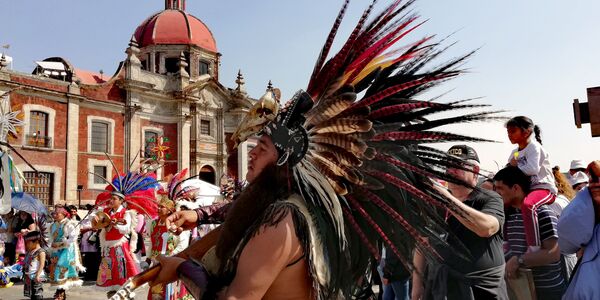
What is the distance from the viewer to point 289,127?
6.34 ft

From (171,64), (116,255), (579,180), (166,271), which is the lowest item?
(116,255)

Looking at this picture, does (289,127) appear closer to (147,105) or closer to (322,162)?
(322,162)

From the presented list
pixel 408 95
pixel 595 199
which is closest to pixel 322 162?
pixel 408 95

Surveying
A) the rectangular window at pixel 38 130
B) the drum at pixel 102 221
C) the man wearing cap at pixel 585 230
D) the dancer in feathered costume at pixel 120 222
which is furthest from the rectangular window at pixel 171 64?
the man wearing cap at pixel 585 230

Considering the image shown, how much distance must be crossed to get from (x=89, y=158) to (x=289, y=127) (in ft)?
87.7

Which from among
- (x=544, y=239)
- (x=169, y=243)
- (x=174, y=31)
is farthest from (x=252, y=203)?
(x=174, y=31)

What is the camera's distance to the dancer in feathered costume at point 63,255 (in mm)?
8500

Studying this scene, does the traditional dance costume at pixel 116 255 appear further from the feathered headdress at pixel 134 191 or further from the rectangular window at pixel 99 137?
the rectangular window at pixel 99 137

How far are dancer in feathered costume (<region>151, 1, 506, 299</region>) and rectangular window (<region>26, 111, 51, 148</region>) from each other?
25.5 m

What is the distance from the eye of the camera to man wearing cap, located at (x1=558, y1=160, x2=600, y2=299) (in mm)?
2867

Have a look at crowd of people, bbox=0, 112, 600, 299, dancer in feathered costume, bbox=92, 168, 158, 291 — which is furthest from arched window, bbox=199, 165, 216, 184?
crowd of people, bbox=0, 112, 600, 299

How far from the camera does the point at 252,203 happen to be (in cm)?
189

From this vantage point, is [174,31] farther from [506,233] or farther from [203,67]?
[506,233]

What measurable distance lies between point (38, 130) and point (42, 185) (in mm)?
2760
